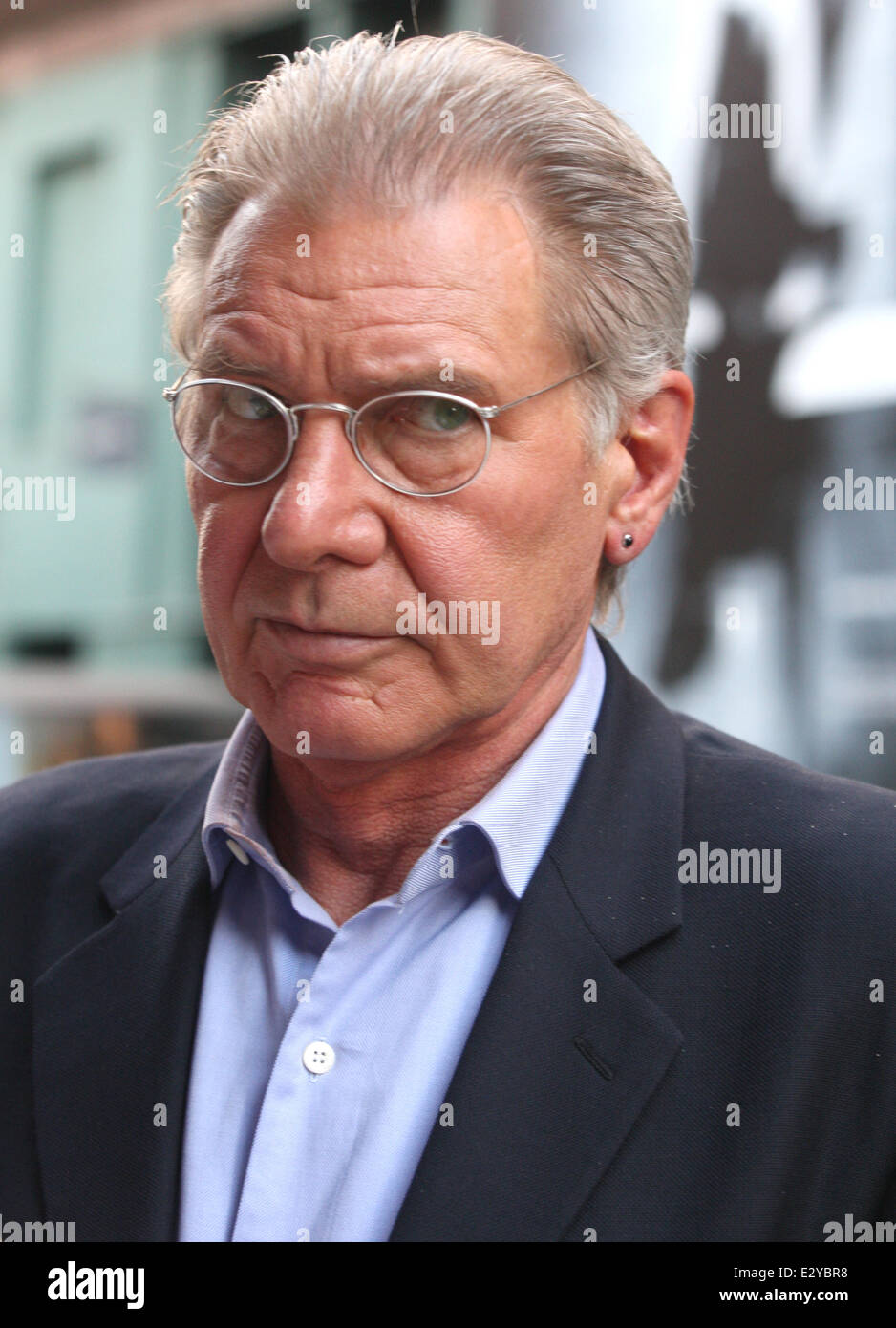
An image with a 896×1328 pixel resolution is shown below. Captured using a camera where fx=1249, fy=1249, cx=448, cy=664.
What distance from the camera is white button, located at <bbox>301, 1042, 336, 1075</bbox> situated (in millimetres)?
1260

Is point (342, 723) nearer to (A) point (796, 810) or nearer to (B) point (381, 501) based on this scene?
(B) point (381, 501)

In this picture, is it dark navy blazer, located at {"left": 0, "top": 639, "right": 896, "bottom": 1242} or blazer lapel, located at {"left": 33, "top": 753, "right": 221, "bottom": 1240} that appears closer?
dark navy blazer, located at {"left": 0, "top": 639, "right": 896, "bottom": 1242}

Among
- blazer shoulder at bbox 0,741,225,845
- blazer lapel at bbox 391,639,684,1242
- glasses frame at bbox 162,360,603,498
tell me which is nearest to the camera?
blazer lapel at bbox 391,639,684,1242

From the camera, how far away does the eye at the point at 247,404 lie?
52.1 inches

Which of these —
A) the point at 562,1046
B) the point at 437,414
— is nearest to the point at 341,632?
the point at 437,414

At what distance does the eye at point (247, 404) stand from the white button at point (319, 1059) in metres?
0.66

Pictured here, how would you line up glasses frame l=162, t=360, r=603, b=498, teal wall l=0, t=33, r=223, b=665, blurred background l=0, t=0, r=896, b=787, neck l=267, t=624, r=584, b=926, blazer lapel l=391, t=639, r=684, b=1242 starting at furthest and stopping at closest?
1. teal wall l=0, t=33, r=223, b=665
2. blurred background l=0, t=0, r=896, b=787
3. neck l=267, t=624, r=584, b=926
4. glasses frame l=162, t=360, r=603, b=498
5. blazer lapel l=391, t=639, r=684, b=1242

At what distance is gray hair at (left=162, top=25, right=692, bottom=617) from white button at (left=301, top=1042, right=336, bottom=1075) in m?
0.70

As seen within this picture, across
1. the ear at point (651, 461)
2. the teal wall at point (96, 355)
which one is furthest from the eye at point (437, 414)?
the teal wall at point (96, 355)

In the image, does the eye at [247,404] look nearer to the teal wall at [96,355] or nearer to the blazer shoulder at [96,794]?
the blazer shoulder at [96,794]

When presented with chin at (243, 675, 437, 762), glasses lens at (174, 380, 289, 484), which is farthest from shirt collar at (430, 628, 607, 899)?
glasses lens at (174, 380, 289, 484)

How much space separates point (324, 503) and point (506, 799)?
0.38m

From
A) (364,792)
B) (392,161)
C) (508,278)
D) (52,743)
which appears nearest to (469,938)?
(364,792)

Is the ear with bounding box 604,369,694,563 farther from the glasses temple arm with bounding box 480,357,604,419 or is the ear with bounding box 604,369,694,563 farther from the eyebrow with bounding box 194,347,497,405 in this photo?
the eyebrow with bounding box 194,347,497,405
